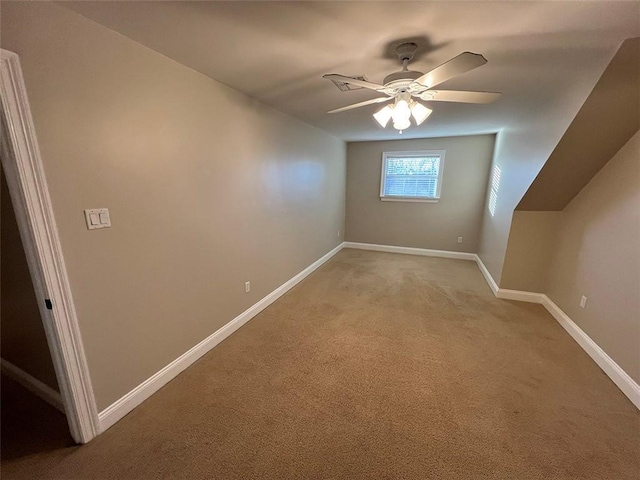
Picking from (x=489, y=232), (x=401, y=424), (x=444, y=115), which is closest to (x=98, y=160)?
(x=401, y=424)

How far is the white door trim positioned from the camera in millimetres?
1161

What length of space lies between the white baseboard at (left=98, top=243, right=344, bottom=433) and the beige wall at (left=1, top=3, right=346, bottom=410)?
5 centimetres

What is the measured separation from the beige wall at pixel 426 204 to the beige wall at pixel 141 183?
2.94 metres

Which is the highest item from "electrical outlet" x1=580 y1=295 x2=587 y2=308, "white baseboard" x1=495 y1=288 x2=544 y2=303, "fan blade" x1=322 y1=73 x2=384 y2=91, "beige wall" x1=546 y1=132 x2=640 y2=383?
"fan blade" x1=322 y1=73 x2=384 y2=91

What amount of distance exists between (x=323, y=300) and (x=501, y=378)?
1919 mm

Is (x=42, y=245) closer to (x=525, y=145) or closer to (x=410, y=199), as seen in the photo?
(x=525, y=145)

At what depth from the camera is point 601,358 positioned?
2.22 m

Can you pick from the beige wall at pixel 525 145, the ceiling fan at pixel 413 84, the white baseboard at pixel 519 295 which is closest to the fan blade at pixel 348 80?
the ceiling fan at pixel 413 84

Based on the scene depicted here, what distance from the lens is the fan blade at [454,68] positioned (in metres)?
1.20

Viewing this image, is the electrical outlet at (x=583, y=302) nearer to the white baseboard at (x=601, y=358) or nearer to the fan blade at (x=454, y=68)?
the white baseboard at (x=601, y=358)

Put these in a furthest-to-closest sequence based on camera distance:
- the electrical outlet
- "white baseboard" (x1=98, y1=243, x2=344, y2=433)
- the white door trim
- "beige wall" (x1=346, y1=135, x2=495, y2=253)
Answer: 1. "beige wall" (x1=346, y1=135, x2=495, y2=253)
2. the electrical outlet
3. "white baseboard" (x1=98, y1=243, x2=344, y2=433)
4. the white door trim

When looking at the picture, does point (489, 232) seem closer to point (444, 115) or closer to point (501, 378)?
point (444, 115)

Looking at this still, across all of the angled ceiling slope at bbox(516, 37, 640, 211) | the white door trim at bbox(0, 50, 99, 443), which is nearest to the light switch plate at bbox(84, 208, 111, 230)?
the white door trim at bbox(0, 50, 99, 443)

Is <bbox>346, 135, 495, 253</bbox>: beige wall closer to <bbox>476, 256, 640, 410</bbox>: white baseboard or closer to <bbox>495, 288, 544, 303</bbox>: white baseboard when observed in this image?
<bbox>476, 256, 640, 410</bbox>: white baseboard
